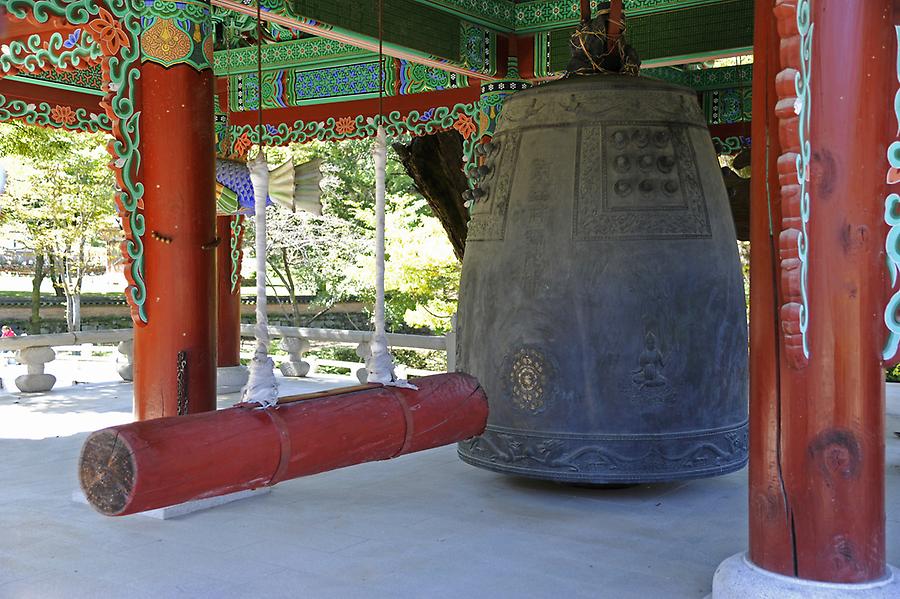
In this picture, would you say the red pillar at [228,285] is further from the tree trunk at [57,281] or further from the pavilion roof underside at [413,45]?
the tree trunk at [57,281]

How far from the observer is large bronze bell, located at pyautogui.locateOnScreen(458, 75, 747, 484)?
4445 millimetres

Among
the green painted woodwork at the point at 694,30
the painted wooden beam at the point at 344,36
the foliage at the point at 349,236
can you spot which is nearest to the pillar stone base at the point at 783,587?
the painted wooden beam at the point at 344,36

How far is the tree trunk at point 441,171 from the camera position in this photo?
8.60m

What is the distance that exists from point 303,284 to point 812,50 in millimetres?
15910

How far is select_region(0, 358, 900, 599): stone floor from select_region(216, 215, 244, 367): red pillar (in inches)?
126

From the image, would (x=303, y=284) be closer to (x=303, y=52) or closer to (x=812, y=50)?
(x=303, y=52)

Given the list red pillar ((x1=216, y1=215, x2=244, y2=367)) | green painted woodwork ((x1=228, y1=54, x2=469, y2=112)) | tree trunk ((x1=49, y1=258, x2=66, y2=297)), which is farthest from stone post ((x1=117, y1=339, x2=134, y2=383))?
tree trunk ((x1=49, y1=258, x2=66, y2=297))

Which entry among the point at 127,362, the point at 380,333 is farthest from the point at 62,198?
the point at 380,333

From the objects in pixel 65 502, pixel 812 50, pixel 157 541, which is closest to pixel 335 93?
pixel 65 502

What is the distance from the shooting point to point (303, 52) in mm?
8273

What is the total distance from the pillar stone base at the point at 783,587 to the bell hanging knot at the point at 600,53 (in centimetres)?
243

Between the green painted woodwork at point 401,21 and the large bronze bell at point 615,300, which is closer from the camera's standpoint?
the large bronze bell at point 615,300

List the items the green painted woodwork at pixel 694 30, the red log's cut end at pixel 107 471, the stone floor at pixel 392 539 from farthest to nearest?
1. the green painted woodwork at pixel 694 30
2. the stone floor at pixel 392 539
3. the red log's cut end at pixel 107 471

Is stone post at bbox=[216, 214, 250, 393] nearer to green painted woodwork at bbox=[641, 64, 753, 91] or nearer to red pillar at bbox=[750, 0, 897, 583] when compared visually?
green painted woodwork at bbox=[641, 64, 753, 91]
